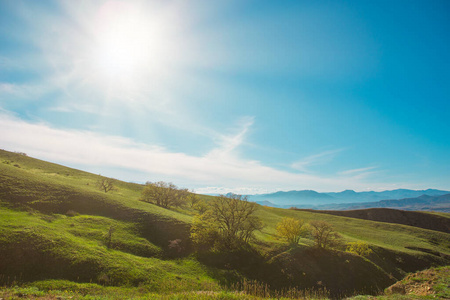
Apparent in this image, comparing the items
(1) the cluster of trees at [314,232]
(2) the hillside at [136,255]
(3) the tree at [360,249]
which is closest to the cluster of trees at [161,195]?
(2) the hillside at [136,255]

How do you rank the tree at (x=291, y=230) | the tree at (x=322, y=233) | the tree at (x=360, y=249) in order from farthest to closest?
the tree at (x=291, y=230) → the tree at (x=360, y=249) → the tree at (x=322, y=233)

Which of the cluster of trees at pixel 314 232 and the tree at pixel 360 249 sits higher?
the cluster of trees at pixel 314 232

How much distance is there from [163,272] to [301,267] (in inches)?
1087

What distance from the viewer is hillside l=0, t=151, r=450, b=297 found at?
2583 centimetres

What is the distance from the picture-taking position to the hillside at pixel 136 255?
84.7ft

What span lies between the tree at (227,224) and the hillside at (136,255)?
293 centimetres

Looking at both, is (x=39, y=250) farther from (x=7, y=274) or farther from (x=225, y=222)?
(x=225, y=222)

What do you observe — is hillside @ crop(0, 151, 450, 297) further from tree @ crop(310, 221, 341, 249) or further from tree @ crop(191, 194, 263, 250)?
tree @ crop(191, 194, 263, 250)

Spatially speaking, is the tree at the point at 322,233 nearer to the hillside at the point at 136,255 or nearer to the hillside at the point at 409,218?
the hillside at the point at 136,255

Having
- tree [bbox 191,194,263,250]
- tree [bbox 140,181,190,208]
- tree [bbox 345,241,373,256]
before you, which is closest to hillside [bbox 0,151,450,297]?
tree [bbox 345,241,373,256]

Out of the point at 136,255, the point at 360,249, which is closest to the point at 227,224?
the point at 136,255

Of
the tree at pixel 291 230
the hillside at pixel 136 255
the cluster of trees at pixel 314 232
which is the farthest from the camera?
the tree at pixel 291 230

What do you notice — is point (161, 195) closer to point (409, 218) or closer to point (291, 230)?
point (291, 230)

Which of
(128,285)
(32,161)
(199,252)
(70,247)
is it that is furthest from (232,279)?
(32,161)
